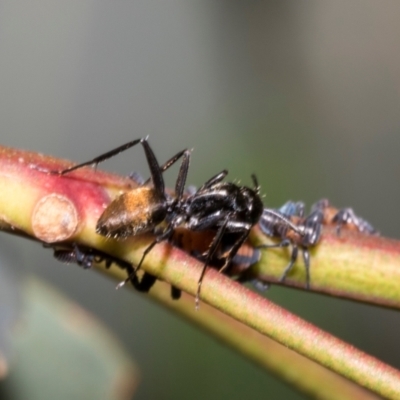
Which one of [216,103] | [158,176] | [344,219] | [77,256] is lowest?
[77,256]

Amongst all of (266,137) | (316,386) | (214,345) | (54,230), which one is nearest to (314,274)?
(316,386)

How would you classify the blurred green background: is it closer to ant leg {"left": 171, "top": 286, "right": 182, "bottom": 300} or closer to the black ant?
the black ant

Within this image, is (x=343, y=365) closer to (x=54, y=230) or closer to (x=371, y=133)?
(x=54, y=230)

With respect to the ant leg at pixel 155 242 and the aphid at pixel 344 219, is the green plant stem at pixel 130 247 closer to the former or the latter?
the ant leg at pixel 155 242

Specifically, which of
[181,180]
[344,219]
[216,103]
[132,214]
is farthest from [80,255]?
[216,103]

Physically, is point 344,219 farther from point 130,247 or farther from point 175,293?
point 130,247
